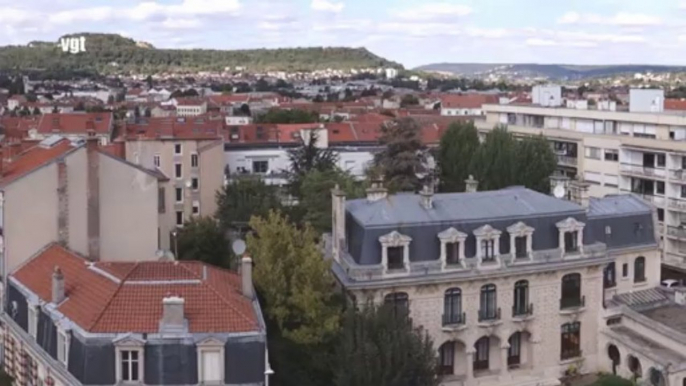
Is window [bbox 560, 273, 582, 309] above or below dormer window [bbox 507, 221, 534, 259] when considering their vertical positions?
below

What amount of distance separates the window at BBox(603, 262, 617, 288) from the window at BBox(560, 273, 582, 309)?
265 cm

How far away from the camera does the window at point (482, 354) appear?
4062cm

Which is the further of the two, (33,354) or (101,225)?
(101,225)

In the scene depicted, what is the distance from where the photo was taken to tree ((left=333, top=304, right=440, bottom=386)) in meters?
32.8

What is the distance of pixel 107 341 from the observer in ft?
94.3

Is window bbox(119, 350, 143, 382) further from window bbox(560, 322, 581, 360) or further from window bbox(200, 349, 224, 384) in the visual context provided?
window bbox(560, 322, 581, 360)

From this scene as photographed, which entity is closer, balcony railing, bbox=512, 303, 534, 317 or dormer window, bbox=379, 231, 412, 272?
dormer window, bbox=379, 231, 412, 272

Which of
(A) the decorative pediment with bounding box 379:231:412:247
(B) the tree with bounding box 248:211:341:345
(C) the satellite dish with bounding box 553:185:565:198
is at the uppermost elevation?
(C) the satellite dish with bounding box 553:185:565:198

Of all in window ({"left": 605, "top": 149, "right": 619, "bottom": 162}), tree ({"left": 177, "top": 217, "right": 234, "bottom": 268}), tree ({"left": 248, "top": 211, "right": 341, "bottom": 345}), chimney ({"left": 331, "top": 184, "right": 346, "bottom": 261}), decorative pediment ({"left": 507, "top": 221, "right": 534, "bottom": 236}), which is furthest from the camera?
window ({"left": 605, "top": 149, "right": 619, "bottom": 162})

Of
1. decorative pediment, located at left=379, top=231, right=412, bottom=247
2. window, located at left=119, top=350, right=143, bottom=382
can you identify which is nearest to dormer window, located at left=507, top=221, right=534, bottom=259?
decorative pediment, located at left=379, top=231, right=412, bottom=247

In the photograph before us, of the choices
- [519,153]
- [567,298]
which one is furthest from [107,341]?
[519,153]

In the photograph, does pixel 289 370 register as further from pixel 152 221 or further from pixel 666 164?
pixel 666 164

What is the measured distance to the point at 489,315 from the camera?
1585 inches

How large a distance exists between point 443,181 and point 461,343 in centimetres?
3357
